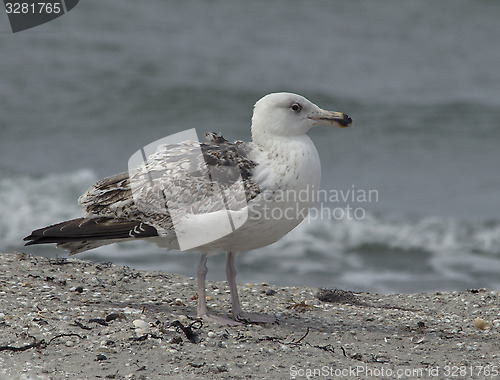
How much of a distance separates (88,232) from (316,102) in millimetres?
9685

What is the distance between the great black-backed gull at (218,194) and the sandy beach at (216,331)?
0.44 m

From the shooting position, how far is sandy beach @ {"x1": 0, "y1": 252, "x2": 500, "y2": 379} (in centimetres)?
448

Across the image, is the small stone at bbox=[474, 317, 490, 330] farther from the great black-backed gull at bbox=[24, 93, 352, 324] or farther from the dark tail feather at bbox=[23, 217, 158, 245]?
the dark tail feather at bbox=[23, 217, 158, 245]

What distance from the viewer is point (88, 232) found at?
5.28 meters

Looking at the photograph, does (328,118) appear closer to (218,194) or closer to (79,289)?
(218,194)

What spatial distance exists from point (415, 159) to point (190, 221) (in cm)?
823

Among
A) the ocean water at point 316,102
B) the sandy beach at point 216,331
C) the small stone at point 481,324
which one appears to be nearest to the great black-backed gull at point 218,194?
the sandy beach at point 216,331

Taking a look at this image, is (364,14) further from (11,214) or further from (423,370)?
(423,370)

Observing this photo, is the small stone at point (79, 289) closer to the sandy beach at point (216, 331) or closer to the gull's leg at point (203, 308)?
the sandy beach at point (216, 331)

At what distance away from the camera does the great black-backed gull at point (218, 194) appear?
5148mm

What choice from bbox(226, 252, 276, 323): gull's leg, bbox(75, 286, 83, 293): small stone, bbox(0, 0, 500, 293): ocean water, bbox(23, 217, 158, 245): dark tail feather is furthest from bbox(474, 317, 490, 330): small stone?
bbox(75, 286, 83, 293): small stone

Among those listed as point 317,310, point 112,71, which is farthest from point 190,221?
point 112,71

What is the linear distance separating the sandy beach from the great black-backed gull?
0.44m

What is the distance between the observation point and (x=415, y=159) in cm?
1274
